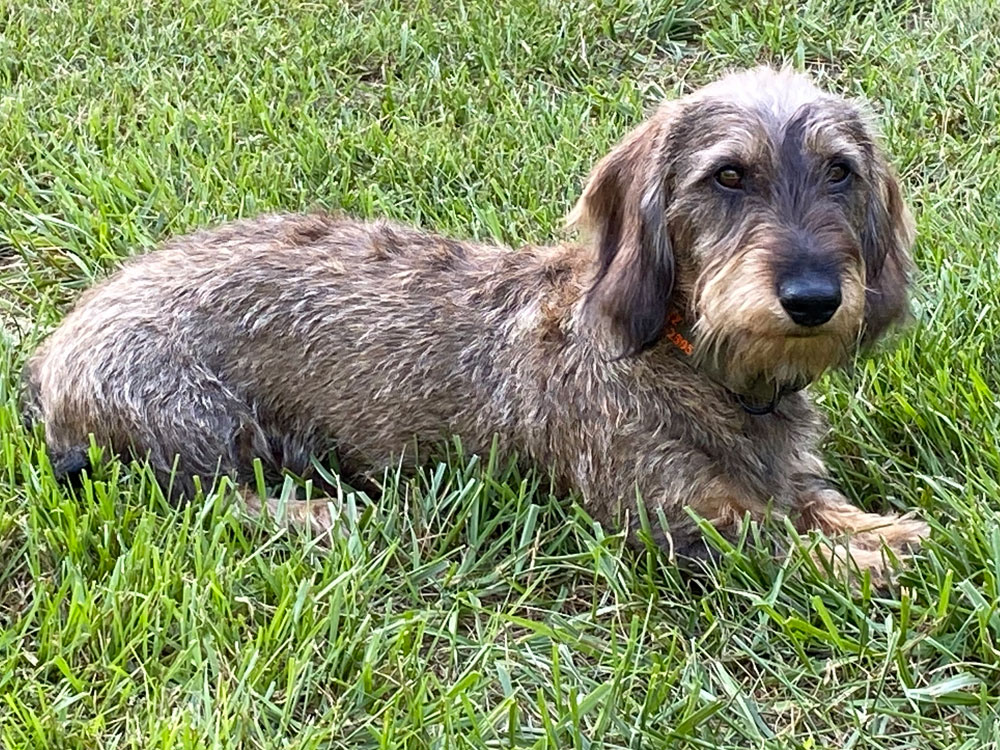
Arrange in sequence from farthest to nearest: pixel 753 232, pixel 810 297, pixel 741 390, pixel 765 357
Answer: pixel 741 390 → pixel 765 357 → pixel 753 232 → pixel 810 297

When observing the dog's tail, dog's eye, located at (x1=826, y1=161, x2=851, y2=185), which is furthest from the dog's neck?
the dog's tail

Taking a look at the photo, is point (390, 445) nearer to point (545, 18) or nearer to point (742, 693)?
point (742, 693)

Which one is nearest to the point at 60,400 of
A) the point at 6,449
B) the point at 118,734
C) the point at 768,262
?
the point at 6,449

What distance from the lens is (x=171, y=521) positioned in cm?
337

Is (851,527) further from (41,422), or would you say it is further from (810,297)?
(41,422)

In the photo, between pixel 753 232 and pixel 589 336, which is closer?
pixel 753 232

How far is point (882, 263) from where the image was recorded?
3422mm

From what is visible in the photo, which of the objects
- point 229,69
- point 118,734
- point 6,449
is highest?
point 229,69

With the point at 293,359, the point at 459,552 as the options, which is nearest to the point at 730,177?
the point at 459,552

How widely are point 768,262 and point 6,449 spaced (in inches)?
88.0

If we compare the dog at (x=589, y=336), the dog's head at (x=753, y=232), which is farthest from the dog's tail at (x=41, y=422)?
the dog's head at (x=753, y=232)

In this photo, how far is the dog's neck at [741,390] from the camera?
11.1ft

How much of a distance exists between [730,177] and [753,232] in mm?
186

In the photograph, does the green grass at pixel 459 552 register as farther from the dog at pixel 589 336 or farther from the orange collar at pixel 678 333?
the orange collar at pixel 678 333
